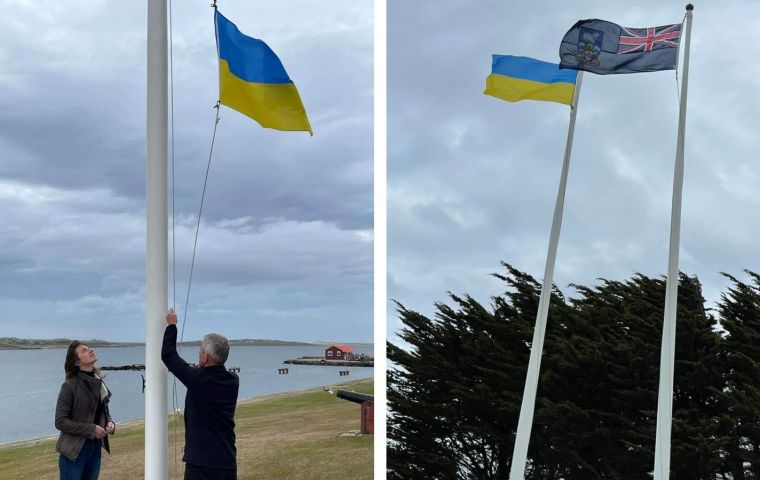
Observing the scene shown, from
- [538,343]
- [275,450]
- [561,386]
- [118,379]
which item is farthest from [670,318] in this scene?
[118,379]

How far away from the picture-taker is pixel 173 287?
2.94 m

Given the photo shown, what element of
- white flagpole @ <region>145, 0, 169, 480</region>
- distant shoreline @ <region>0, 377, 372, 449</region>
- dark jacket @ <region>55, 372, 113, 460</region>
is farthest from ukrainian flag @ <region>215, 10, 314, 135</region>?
distant shoreline @ <region>0, 377, 372, 449</region>

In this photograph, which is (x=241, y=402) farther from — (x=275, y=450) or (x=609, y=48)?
(x=609, y=48)

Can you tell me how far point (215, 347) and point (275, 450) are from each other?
431cm

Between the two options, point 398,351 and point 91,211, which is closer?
point 398,351

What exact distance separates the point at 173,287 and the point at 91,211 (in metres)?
20.2

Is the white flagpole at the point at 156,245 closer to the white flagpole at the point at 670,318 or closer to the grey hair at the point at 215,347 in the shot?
the grey hair at the point at 215,347

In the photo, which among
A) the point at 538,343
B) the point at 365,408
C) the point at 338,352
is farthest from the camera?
the point at 338,352

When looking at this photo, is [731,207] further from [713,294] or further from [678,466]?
[678,466]

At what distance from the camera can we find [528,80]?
13.0 ft

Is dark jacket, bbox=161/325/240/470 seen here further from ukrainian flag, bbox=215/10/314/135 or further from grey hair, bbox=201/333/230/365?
ukrainian flag, bbox=215/10/314/135

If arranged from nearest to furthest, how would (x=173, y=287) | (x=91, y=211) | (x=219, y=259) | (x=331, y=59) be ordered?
(x=173, y=287) < (x=331, y=59) < (x=219, y=259) < (x=91, y=211)

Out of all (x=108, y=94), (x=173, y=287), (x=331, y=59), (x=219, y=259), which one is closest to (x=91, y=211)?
(x=108, y=94)

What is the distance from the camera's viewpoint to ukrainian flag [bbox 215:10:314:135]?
2855 mm
